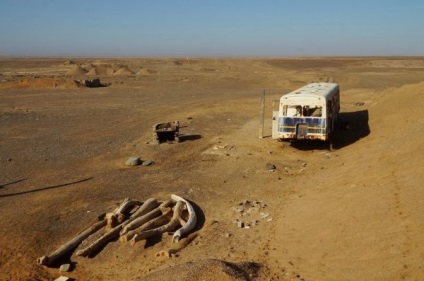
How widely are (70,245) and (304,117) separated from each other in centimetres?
1032

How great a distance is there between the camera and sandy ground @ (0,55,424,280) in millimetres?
8445

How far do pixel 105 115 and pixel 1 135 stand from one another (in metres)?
7.82

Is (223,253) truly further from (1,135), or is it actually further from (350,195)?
(1,135)

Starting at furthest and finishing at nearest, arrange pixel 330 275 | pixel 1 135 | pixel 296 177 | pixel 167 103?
pixel 167 103
pixel 1 135
pixel 296 177
pixel 330 275

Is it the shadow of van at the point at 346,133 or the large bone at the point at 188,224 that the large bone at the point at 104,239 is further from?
the shadow of van at the point at 346,133

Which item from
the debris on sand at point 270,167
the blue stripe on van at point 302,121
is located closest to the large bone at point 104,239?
the debris on sand at point 270,167

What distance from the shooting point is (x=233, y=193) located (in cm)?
1338

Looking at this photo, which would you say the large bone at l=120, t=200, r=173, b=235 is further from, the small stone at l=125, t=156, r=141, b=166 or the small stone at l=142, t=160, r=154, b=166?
the small stone at l=125, t=156, r=141, b=166

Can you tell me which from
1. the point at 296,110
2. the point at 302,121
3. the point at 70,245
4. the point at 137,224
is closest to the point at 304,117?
the point at 302,121

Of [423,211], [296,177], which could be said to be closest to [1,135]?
[296,177]

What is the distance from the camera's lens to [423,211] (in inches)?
351

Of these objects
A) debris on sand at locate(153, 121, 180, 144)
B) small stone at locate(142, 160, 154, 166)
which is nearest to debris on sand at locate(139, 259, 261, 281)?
small stone at locate(142, 160, 154, 166)

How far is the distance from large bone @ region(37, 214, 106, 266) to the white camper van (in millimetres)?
8593

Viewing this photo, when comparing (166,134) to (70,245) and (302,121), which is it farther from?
(70,245)
